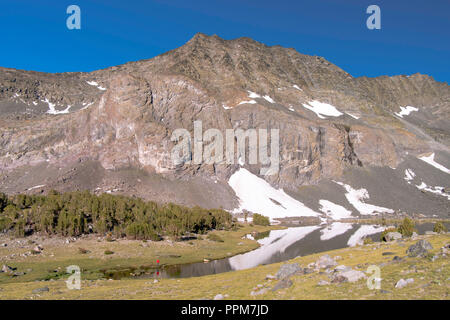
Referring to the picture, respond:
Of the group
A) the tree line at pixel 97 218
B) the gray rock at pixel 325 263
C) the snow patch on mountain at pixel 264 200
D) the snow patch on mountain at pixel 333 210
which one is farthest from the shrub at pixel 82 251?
the snow patch on mountain at pixel 333 210

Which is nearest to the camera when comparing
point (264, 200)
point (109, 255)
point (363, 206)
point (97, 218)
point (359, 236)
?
point (109, 255)

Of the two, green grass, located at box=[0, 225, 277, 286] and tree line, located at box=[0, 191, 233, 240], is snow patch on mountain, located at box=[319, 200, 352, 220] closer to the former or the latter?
tree line, located at box=[0, 191, 233, 240]

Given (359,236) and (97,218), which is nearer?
(97,218)

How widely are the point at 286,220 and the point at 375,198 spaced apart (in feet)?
228

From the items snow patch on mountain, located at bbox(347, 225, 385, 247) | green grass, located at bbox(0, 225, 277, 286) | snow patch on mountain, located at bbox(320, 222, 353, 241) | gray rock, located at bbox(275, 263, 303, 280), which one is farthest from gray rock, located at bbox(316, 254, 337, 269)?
snow patch on mountain, located at bbox(320, 222, 353, 241)

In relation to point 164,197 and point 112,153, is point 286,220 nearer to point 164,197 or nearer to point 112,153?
point 164,197

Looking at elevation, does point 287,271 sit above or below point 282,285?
below

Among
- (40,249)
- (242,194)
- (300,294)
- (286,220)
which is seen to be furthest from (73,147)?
(300,294)

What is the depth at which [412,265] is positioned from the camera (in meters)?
23.6

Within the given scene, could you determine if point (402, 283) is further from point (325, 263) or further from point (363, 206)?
point (363, 206)

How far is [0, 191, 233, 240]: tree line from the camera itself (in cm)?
7988

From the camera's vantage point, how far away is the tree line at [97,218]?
7988cm

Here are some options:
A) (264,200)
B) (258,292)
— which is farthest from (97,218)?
(264,200)

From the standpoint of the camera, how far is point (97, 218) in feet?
305
